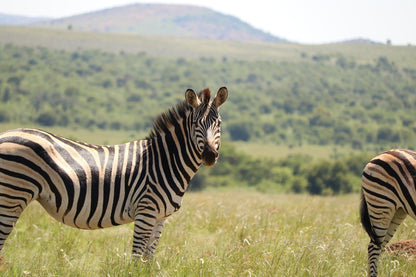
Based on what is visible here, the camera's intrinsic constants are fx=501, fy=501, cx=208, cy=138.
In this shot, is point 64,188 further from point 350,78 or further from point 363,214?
point 350,78

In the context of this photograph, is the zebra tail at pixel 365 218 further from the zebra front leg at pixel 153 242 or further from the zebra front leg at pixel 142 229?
the zebra front leg at pixel 142 229

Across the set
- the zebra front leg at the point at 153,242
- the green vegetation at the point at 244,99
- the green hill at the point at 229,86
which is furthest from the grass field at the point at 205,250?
the green hill at the point at 229,86

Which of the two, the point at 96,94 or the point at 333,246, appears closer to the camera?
the point at 333,246

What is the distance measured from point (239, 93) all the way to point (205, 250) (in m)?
141

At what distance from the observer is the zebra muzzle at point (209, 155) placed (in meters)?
5.86

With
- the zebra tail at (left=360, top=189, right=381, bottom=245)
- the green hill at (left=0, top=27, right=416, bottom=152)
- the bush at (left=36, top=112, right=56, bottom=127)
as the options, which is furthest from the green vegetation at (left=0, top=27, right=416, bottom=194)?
the zebra tail at (left=360, top=189, right=381, bottom=245)

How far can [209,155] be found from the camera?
588 cm

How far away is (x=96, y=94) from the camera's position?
12900 centimetres

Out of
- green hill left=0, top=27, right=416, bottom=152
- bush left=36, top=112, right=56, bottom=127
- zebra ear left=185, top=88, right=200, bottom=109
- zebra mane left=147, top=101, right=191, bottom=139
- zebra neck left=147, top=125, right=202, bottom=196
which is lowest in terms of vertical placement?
bush left=36, top=112, right=56, bottom=127

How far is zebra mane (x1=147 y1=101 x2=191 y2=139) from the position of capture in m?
6.54

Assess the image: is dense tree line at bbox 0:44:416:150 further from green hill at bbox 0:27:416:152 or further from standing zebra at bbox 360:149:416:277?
standing zebra at bbox 360:149:416:277

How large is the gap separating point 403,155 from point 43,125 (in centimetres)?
9480

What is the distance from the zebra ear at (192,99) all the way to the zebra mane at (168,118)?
126mm

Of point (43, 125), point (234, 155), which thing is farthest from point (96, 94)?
point (234, 155)
